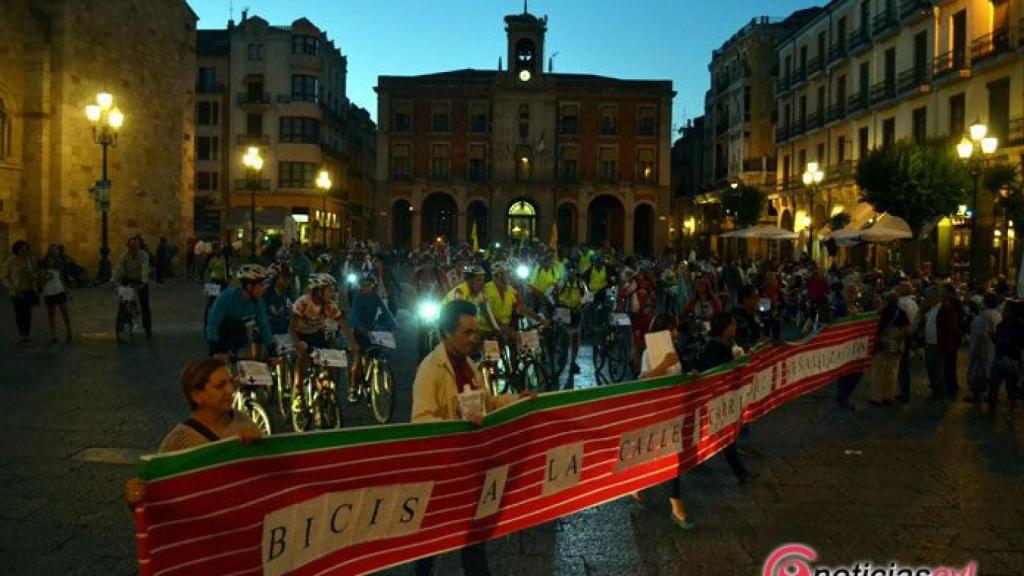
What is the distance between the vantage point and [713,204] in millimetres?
70688

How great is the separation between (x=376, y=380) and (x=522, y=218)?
204 ft

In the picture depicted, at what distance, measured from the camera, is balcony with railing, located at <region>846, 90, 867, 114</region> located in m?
42.0

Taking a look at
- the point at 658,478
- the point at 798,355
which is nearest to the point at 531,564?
the point at 658,478

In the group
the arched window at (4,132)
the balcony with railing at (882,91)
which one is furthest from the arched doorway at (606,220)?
the arched window at (4,132)

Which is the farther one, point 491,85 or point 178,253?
point 491,85

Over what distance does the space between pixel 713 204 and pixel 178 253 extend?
136 ft

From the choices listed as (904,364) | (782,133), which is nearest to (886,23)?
(782,133)

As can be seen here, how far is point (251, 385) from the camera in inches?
324

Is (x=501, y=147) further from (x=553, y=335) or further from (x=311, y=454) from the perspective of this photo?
(x=311, y=454)

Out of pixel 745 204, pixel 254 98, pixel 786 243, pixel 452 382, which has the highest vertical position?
pixel 254 98

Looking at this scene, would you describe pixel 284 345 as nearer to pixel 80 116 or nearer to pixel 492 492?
pixel 492 492

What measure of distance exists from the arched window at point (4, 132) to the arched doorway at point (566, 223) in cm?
4550

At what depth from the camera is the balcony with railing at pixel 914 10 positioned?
3541cm

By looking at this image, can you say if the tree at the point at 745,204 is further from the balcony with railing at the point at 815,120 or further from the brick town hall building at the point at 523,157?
the brick town hall building at the point at 523,157
